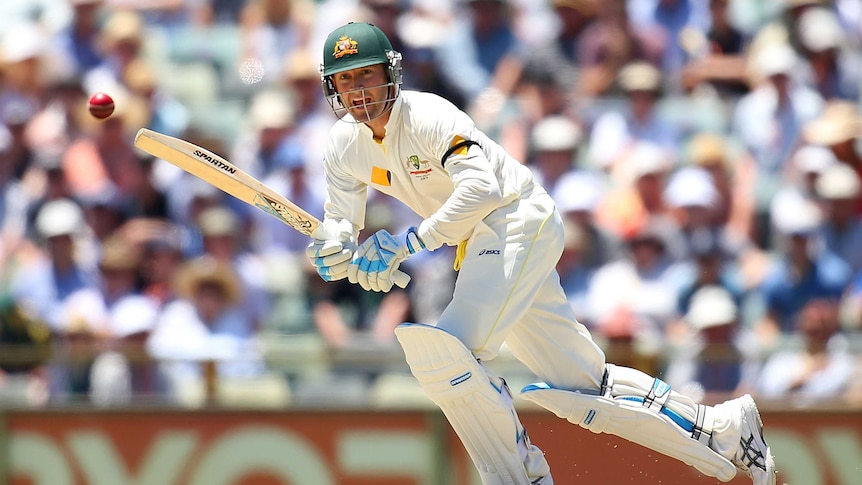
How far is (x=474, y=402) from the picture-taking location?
4871mm

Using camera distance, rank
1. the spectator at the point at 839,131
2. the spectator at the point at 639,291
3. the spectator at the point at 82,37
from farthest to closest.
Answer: the spectator at the point at 82,37, the spectator at the point at 839,131, the spectator at the point at 639,291

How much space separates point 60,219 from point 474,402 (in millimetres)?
3892

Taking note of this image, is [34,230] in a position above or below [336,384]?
above

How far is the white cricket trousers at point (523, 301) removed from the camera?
492 centimetres

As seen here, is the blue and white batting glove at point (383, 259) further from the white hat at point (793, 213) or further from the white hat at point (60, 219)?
the white hat at point (60, 219)

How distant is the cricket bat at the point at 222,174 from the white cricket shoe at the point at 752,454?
4.97 feet

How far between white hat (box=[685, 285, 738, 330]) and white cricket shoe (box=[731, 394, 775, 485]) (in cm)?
149

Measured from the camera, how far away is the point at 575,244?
7.34m

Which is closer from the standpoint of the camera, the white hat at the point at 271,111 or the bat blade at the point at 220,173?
the bat blade at the point at 220,173

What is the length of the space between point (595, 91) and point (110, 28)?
10.6ft

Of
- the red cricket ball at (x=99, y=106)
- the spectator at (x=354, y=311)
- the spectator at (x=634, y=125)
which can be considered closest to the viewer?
the red cricket ball at (x=99, y=106)

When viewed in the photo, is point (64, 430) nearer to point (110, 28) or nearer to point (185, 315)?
point (185, 315)

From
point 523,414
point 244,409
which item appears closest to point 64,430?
point 244,409

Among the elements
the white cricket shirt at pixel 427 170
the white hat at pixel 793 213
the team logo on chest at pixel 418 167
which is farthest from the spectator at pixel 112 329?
the white hat at pixel 793 213
